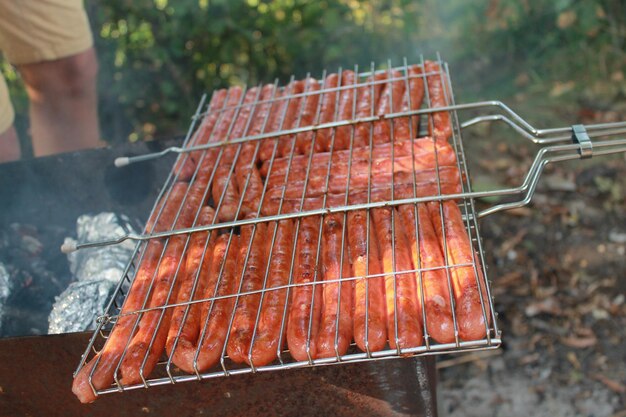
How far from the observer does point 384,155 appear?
324 cm

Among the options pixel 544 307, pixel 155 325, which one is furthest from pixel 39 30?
pixel 544 307

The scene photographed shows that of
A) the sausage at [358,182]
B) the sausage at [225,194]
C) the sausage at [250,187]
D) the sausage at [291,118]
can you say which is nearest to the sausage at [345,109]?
the sausage at [291,118]

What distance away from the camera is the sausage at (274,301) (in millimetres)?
2371

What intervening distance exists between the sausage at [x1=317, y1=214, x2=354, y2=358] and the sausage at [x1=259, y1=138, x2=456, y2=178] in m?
0.48

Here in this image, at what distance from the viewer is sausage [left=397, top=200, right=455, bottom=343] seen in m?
2.29

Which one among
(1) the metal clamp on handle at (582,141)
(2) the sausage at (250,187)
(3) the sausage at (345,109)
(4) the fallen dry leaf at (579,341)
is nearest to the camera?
(1) the metal clamp on handle at (582,141)

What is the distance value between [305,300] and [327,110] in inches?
63.2

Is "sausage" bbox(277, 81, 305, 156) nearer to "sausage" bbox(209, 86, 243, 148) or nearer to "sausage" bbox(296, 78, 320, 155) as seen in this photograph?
"sausage" bbox(296, 78, 320, 155)

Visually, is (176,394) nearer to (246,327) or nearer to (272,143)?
(246,327)

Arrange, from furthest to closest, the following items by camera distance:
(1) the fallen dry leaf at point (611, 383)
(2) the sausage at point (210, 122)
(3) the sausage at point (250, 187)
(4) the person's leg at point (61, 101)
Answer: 1. (4) the person's leg at point (61, 101)
2. (1) the fallen dry leaf at point (611, 383)
3. (2) the sausage at point (210, 122)
4. (3) the sausage at point (250, 187)

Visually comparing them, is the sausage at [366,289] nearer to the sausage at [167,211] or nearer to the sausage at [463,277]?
the sausage at [463,277]

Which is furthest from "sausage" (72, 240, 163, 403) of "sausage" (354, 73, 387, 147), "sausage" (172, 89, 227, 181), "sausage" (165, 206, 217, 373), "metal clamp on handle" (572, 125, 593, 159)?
"metal clamp on handle" (572, 125, 593, 159)

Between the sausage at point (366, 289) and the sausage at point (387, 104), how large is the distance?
702 mm

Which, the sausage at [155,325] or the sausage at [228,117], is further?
the sausage at [228,117]
